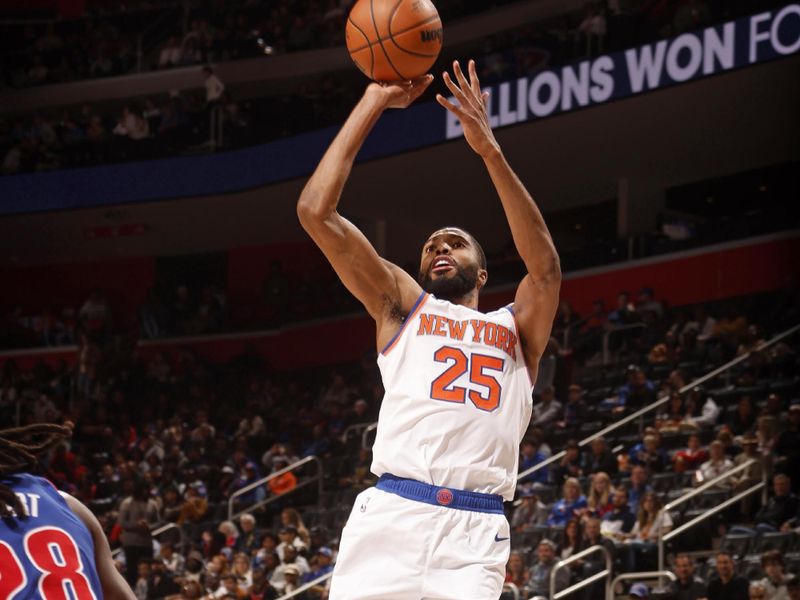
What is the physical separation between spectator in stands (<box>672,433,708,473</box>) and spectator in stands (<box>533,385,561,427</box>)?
2584 millimetres

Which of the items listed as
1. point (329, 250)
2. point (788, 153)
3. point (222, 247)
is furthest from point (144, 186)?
point (329, 250)

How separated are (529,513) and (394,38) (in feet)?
26.4

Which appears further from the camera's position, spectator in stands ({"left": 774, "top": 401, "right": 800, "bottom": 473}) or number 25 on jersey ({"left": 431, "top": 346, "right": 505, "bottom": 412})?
spectator in stands ({"left": 774, "top": 401, "right": 800, "bottom": 473})

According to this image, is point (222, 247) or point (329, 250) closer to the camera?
point (329, 250)

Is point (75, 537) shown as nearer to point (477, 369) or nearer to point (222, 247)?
point (477, 369)

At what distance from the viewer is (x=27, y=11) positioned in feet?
83.7

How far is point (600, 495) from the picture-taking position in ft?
37.1

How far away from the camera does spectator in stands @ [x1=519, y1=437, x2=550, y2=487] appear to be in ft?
42.8

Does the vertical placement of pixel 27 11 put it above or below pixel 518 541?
above

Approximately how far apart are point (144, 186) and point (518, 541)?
37.0 ft

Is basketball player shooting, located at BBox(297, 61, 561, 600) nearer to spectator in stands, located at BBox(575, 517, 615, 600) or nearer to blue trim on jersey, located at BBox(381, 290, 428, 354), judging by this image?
blue trim on jersey, located at BBox(381, 290, 428, 354)

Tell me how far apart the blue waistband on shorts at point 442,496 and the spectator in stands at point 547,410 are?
1027 centimetres

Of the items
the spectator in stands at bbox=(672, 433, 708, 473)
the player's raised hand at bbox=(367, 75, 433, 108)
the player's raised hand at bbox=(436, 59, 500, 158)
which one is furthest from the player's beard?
the spectator in stands at bbox=(672, 433, 708, 473)

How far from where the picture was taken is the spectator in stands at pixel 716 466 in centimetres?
1130
